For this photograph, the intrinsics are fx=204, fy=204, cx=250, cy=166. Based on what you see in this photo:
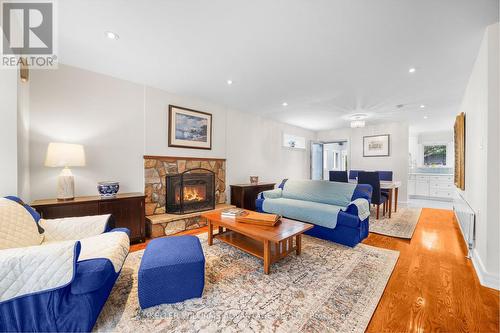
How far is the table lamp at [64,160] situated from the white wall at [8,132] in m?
0.42

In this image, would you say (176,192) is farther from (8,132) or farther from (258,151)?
(258,151)

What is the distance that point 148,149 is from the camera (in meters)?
3.44

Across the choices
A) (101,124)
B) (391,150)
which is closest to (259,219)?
(101,124)

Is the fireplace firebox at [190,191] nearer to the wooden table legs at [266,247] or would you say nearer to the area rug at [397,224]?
the wooden table legs at [266,247]

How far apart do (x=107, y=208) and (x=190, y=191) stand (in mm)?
1378

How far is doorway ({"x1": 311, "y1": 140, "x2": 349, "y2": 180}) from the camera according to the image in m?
7.38

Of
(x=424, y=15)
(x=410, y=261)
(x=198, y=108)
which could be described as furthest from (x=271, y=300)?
(x=198, y=108)

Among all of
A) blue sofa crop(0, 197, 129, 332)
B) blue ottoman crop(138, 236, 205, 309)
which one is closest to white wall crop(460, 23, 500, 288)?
blue ottoman crop(138, 236, 205, 309)

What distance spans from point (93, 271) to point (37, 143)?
227 cm

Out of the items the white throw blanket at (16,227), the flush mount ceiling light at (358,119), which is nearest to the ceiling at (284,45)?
the flush mount ceiling light at (358,119)

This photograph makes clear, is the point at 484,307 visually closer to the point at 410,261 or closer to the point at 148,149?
the point at 410,261

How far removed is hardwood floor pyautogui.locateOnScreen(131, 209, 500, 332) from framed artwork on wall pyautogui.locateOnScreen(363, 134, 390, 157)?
368 centimetres

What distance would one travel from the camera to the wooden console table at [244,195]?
4.40 metres

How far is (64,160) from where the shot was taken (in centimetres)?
237
